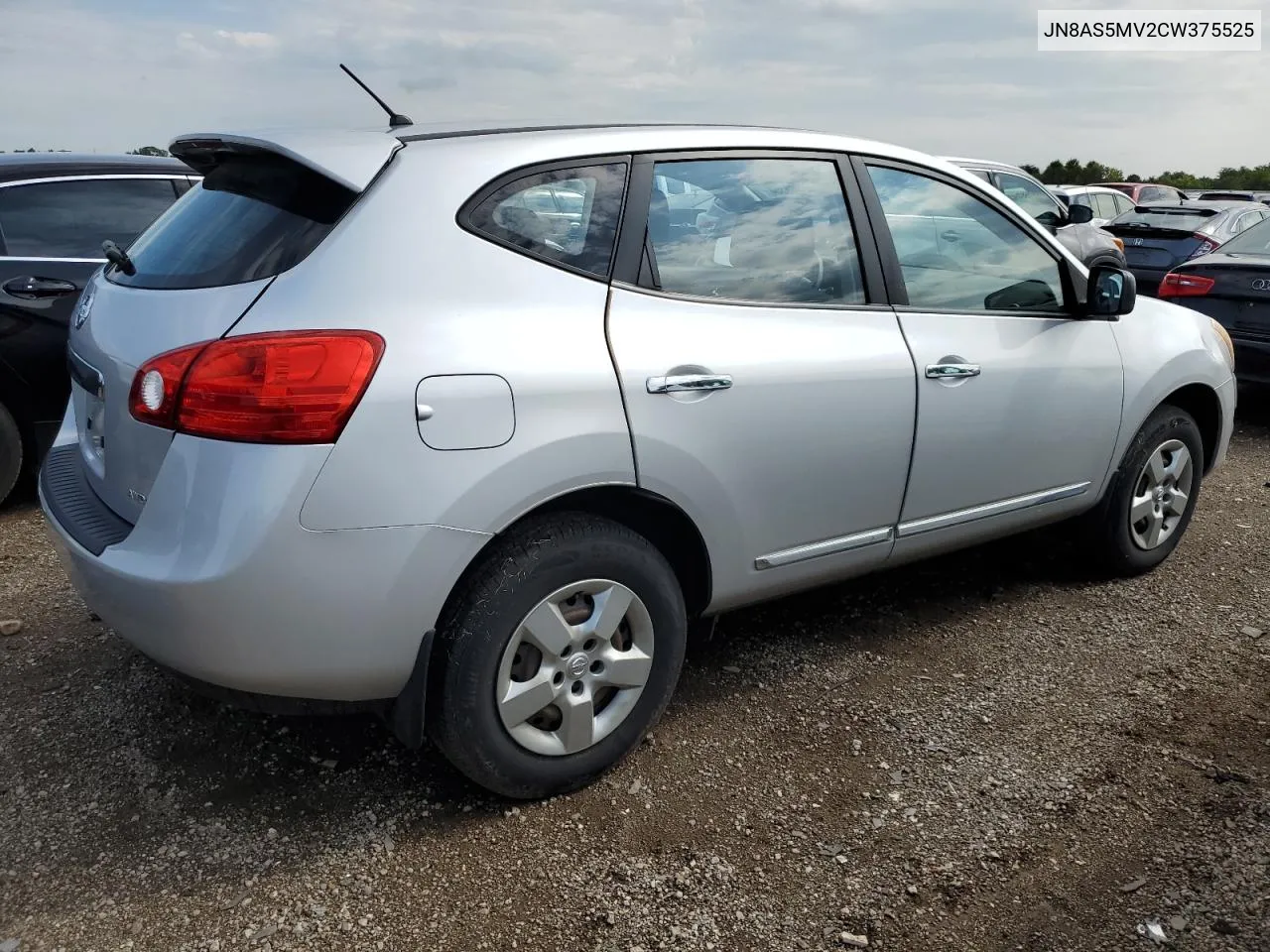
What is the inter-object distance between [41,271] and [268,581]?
11.7ft

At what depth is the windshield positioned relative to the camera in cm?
734

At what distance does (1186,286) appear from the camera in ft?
23.6

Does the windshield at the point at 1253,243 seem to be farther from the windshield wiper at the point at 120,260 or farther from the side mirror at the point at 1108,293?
the windshield wiper at the point at 120,260

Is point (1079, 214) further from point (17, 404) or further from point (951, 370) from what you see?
point (17, 404)

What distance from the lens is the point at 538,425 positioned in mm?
2387

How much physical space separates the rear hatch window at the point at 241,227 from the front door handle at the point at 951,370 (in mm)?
1787

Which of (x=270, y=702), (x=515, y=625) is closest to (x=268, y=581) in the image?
(x=270, y=702)

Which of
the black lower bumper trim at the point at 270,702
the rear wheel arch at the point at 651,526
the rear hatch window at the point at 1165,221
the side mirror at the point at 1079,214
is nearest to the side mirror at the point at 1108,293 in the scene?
the rear wheel arch at the point at 651,526

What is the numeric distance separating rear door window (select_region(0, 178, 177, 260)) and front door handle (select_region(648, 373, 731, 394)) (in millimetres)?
3649

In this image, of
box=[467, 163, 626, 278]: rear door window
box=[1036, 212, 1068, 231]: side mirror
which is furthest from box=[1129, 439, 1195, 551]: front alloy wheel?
box=[1036, 212, 1068, 231]: side mirror

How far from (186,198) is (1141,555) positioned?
12.2ft

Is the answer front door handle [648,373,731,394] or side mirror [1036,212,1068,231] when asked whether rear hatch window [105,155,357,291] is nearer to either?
front door handle [648,373,731,394]

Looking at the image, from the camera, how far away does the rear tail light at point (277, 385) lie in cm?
215

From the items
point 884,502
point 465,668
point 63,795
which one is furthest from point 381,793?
point 884,502
